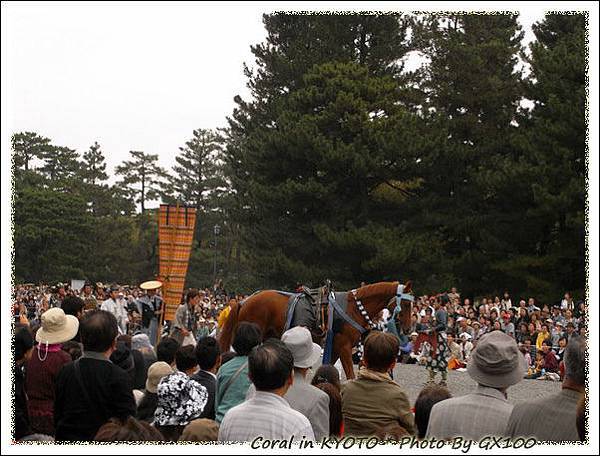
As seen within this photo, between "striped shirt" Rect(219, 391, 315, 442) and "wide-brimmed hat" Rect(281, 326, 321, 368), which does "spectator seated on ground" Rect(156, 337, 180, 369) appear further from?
"striped shirt" Rect(219, 391, 315, 442)

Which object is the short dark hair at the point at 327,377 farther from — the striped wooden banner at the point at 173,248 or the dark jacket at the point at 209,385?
the striped wooden banner at the point at 173,248

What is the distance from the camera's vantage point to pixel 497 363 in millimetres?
4227

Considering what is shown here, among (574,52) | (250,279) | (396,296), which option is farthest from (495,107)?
(396,296)

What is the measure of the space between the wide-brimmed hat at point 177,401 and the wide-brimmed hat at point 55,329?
40.6 inches

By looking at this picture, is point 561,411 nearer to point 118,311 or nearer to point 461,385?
point 461,385

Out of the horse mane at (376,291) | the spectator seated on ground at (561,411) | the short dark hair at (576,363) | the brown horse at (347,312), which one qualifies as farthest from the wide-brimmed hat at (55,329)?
the horse mane at (376,291)

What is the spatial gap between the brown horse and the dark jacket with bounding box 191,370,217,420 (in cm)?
471

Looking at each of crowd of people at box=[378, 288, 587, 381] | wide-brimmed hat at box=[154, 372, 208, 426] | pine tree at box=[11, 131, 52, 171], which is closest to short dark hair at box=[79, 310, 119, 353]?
wide-brimmed hat at box=[154, 372, 208, 426]

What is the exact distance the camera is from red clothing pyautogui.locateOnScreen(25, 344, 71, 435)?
18.0 ft

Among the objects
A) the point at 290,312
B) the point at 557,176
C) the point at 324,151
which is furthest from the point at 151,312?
the point at 324,151

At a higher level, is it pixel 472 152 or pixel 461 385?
pixel 472 152

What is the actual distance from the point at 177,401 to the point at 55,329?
3.96ft

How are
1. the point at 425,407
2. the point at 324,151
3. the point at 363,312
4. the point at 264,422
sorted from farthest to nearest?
the point at 324,151 → the point at 363,312 → the point at 425,407 → the point at 264,422

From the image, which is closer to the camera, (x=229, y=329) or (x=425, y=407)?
(x=425, y=407)
